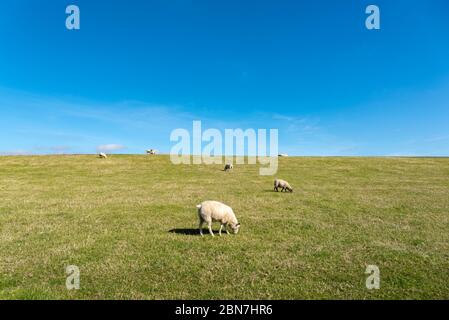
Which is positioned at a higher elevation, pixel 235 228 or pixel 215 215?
pixel 215 215

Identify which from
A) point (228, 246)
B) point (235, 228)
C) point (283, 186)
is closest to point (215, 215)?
point (235, 228)

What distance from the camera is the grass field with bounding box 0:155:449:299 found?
9797mm

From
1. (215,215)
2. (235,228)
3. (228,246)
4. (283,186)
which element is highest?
(215,215)

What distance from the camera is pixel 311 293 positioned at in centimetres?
947

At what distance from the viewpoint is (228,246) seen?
44.2 ft

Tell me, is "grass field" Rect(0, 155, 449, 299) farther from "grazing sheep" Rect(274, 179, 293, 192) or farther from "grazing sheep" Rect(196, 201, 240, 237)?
"grazing sheep" Rect(274, 179, 293, 192)

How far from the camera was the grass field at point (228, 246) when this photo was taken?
9797mm

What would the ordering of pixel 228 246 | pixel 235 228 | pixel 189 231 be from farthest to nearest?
pixel 189 231 → pixel 235 228 → pixel 228 246

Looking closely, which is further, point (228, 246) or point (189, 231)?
point (189, 231)

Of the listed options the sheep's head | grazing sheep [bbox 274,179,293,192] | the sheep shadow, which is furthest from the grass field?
grazing sheep [bbox 274,179,293,192]

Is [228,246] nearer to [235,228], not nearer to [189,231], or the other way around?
[235,228]

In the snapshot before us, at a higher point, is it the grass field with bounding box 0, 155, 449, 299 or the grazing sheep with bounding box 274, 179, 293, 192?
the grazing sheep with bounding box 274, 179, 293, 192
